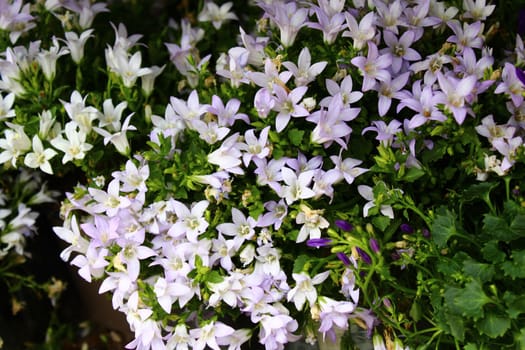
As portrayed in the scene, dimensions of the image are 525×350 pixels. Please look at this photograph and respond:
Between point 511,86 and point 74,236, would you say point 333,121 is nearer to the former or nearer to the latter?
point 511,86

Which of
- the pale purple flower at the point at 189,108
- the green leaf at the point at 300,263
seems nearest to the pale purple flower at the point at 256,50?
the pale purple flower at the point at 189,108

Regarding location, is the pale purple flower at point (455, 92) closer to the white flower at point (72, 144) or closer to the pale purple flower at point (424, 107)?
the pale purple flower at point (424, 107)

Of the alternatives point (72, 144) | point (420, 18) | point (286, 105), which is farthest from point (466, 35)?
point (72, 144)

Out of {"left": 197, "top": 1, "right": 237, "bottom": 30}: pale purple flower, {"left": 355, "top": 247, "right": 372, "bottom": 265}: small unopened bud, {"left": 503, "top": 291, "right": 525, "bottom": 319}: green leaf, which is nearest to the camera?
{"left": 503, "top": 291, "right": 525, "bottom": 319}: green leaf

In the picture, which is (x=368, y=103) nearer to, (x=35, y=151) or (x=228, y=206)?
(x=228, y=206)

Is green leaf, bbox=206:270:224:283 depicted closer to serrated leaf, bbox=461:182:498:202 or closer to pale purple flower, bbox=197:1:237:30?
serrated leaf, bbox=461:182:498:202

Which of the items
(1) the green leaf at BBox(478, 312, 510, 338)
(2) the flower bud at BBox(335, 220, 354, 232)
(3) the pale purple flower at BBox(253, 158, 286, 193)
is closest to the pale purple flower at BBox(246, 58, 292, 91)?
(3) the pale purple flower at BBox(253, 158, 286, 193)
